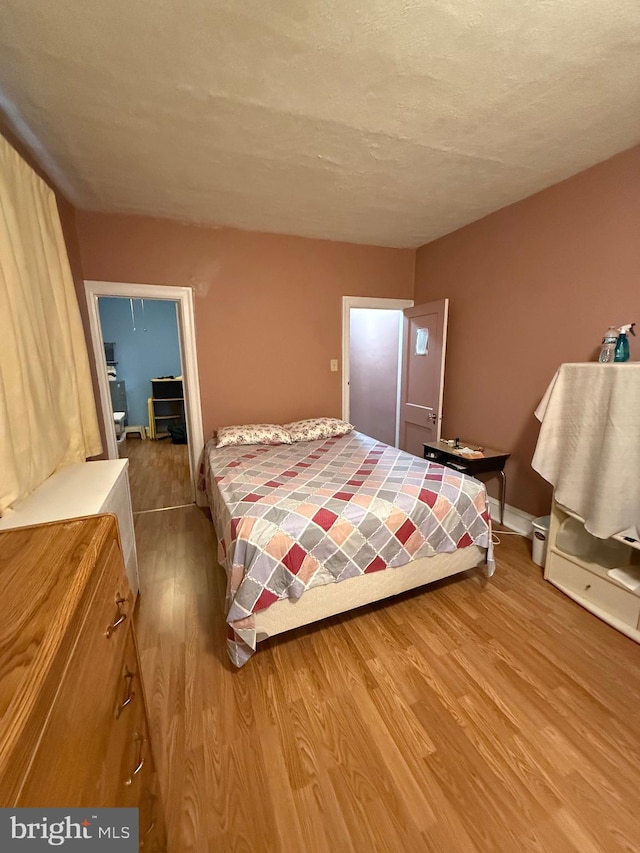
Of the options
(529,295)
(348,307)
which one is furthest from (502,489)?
(348,307)

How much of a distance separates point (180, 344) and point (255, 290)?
856 mm

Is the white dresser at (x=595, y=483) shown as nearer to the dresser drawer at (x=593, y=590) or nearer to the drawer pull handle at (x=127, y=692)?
the dresser drawer at (x=593, y=590)

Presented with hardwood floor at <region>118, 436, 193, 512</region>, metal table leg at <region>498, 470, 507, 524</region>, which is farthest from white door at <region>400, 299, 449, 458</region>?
hardwood floor at <region>118, 436, 193, 512</region>

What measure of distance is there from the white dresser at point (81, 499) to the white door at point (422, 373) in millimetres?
2702

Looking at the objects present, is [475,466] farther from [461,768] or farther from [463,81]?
[463,81]

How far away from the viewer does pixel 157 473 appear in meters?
4.35

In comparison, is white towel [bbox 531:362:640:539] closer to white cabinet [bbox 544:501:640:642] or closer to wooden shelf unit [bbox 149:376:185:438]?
white cabinet [bbox 544:501:640:642]

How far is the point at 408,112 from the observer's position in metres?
1.66

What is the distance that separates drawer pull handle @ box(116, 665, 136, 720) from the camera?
81 cm

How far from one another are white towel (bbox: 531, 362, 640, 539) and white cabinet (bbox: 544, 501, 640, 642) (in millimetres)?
106

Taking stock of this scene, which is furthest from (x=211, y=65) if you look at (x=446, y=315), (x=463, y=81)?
(x=446, y=315)

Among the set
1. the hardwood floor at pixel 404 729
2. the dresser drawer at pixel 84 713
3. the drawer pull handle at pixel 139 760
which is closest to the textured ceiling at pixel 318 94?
the dresser drawer at pixel 84 713

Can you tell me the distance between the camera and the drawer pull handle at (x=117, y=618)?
81 centimetres

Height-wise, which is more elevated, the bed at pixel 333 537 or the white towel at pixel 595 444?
the white towel at pixel 595 444
